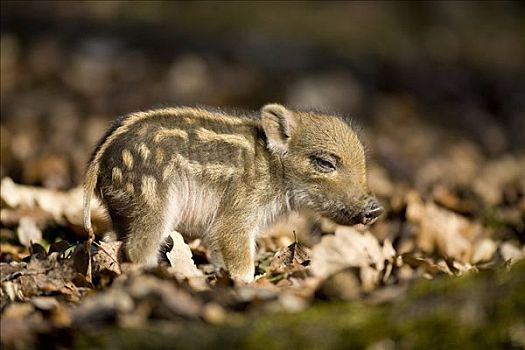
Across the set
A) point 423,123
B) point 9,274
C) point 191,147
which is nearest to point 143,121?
point 191,147

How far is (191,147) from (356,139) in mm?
1120

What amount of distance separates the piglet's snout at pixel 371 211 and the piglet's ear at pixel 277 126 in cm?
61

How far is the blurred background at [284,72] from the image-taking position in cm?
1175

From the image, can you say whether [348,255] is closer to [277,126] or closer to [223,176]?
[223,176]

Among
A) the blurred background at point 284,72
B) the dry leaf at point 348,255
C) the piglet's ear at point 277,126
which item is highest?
the piglet's ear at point 277,126

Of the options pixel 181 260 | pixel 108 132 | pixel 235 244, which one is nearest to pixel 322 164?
pixel 235 244

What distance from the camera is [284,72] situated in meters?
15.8

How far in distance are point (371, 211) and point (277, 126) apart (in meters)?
0.76

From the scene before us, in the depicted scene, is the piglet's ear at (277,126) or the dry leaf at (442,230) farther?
the dry leaf at (442,230)

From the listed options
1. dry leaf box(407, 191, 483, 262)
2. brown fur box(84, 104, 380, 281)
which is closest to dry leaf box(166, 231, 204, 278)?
brown fur box(84, 104, 380, 281)

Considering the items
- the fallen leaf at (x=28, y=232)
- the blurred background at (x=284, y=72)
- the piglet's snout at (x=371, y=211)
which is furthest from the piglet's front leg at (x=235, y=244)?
the blurred background at (x=284, y=72)

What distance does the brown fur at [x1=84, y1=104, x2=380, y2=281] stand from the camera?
18.0 feet

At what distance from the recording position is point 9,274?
15.7 feet

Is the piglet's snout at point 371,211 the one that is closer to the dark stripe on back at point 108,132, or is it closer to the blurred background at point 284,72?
the dark stripe on back at point 108,132
